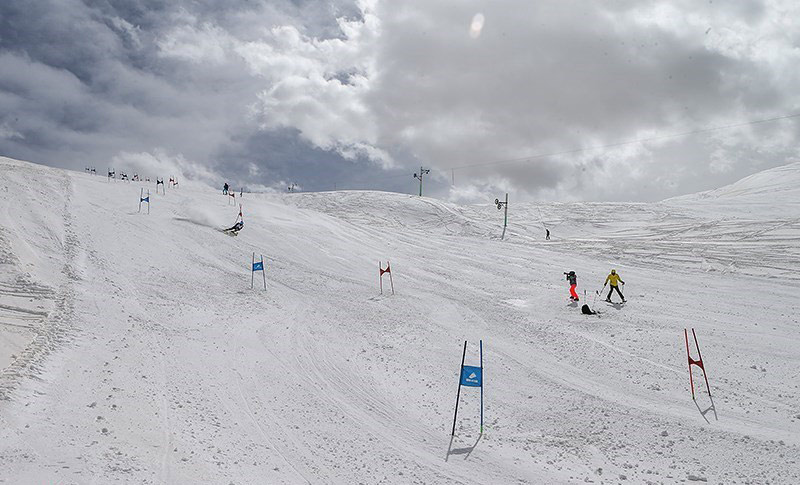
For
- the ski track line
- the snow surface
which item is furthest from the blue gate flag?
the ski track line

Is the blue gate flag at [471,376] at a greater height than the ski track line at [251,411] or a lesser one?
greater

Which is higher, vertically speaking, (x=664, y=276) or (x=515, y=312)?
(x=664, y=276)

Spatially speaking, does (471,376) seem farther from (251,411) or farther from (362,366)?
(251,411)

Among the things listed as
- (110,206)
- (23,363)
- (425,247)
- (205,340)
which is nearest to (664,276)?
(425,247)

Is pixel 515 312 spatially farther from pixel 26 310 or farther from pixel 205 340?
pixel 26 310

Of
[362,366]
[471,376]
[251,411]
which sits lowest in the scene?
[251,411]

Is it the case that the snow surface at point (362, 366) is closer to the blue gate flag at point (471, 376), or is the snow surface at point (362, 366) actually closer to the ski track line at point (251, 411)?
the ski track line at point (251, 411)

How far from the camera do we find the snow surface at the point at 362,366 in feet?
29.0

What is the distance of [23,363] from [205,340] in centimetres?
459

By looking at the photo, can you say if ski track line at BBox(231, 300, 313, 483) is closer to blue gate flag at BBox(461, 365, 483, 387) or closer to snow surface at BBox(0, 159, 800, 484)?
snow surface at BBox(0, 159, 800, 484)

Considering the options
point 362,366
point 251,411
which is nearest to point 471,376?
point 362,366

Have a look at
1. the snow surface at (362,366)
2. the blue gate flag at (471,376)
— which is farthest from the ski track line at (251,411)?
the blue gate flag at (471,376)

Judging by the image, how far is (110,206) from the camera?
1442 inches

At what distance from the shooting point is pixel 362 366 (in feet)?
45.0
